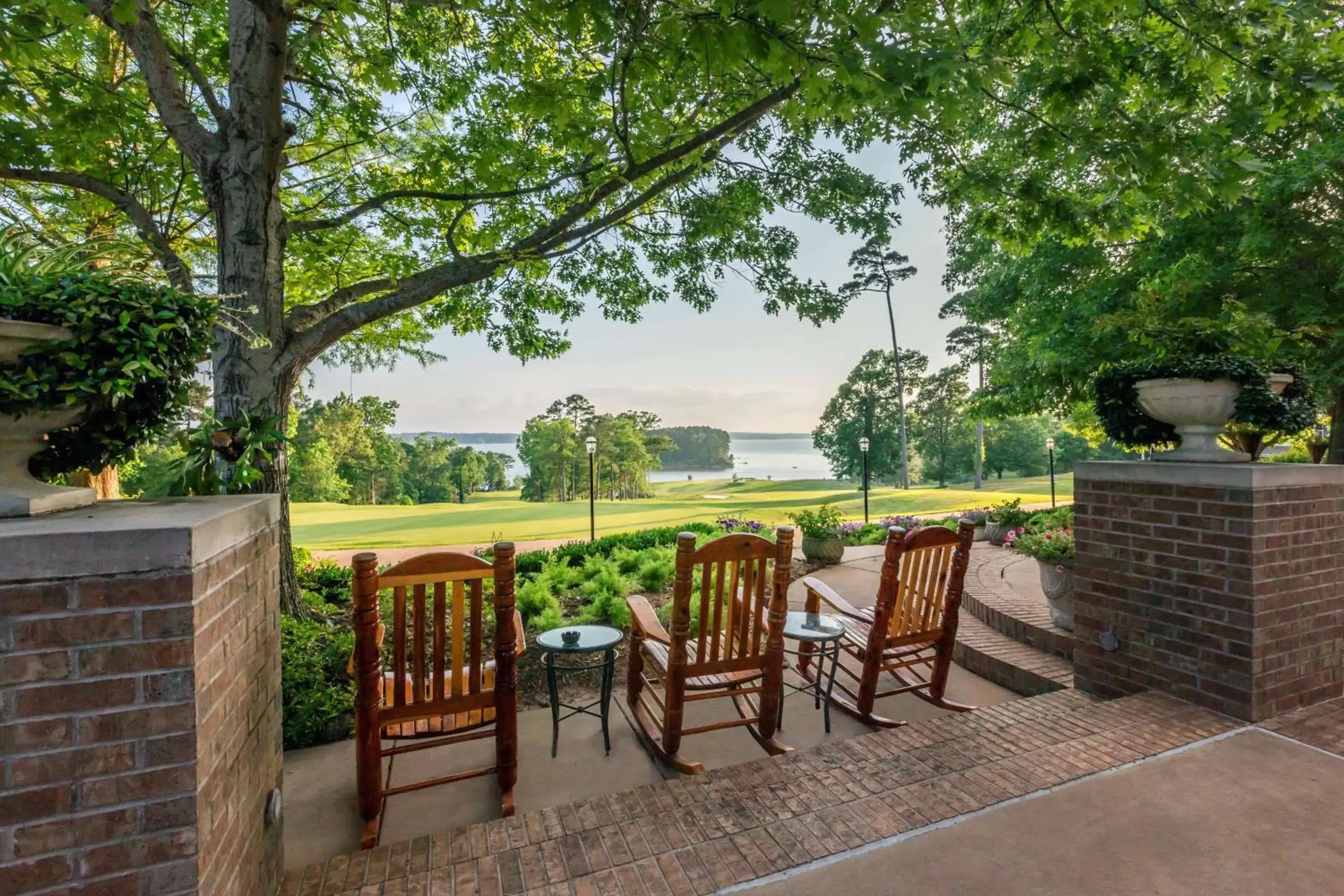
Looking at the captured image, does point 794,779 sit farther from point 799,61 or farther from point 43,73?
point 43,73

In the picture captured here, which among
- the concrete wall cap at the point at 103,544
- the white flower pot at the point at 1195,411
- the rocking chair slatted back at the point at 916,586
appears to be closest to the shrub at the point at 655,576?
the rocking chair slatted back at the point at 916,586

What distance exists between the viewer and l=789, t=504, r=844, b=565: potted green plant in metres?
7.51

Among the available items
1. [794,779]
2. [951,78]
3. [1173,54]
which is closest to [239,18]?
[951,78]

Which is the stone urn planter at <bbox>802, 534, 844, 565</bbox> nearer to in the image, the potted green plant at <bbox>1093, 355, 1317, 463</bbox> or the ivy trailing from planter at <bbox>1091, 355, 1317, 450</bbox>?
the ivy trailing from planter at <bbox>1091, 355, 1317, 450</bbox>

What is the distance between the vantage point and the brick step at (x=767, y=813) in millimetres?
1687

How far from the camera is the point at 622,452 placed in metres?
38.0

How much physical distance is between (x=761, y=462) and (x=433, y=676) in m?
51.9

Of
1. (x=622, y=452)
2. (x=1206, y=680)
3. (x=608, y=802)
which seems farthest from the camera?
(x=622, y=452)

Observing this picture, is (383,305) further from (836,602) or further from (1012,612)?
(1012,612)

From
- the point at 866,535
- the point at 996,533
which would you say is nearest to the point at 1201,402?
the point at 996,533

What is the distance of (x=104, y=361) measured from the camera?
128cm

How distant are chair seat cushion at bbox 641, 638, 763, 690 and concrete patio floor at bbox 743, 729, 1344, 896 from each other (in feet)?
3.40

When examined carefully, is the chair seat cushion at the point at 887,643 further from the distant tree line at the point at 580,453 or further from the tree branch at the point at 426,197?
the distant tree line at the point at 580,453

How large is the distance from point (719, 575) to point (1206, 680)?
229cm
